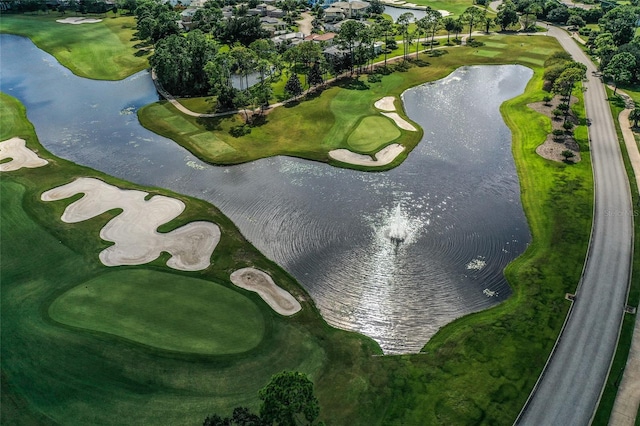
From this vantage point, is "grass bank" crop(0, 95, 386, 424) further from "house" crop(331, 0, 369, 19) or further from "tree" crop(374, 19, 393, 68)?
"house" crop(331, 0, 369, 19)

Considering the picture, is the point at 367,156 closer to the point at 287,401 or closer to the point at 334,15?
the point at 287,401

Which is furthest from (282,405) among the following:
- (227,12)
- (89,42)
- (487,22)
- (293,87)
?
(227,12)

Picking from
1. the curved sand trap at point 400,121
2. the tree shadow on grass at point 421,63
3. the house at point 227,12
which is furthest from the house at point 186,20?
the curved sand trap at point 400,121

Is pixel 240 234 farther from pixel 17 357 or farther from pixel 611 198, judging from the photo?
pixel 611 198

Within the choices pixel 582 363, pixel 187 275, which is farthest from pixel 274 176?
pixel 582 363

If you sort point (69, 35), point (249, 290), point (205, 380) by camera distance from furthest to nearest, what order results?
point (69, 35) < point (249, 290) < point (205, 380)

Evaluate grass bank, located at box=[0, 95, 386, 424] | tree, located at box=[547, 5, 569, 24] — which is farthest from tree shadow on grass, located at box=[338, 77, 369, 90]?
tree, located at box=[547, 5, 569, 24]

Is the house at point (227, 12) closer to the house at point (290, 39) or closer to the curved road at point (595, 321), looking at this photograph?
the house at point (290, 39)
